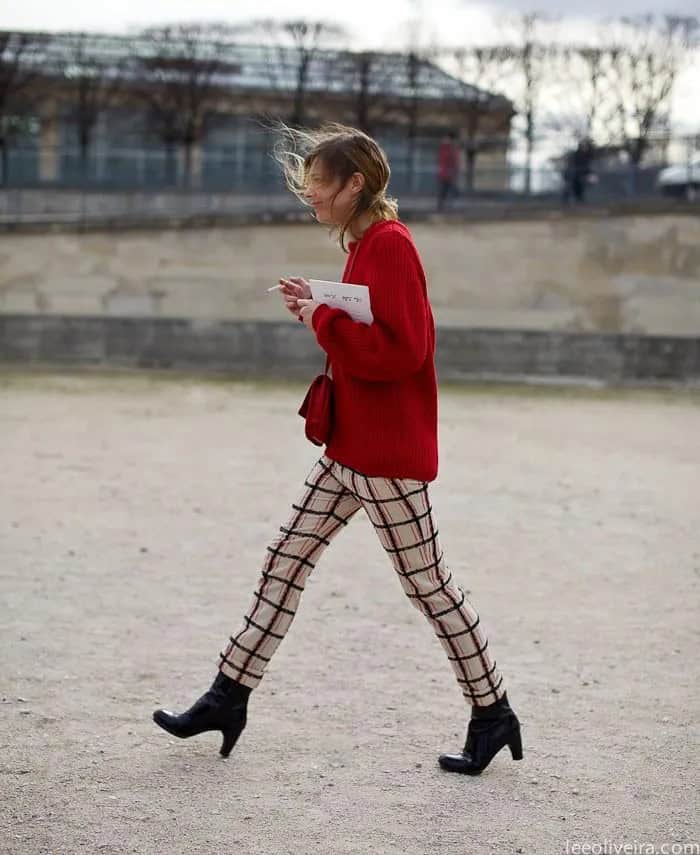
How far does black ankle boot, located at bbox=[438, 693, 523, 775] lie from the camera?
178 inches

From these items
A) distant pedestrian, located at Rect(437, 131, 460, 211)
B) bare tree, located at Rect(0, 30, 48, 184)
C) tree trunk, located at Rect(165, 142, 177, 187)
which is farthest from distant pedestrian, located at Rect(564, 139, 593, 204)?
bare tree, located at Rect(0, 30, 48, 184)

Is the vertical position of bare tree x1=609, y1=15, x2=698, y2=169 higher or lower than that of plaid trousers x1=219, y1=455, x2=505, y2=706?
higher

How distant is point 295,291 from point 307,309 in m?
0.11

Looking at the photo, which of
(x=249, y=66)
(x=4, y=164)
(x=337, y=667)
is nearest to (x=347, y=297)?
(x=337, y=667)

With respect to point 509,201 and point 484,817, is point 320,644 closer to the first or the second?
point 484,817

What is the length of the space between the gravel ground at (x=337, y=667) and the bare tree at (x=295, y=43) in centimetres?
3521

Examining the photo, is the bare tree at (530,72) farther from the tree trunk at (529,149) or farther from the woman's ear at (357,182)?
the woman's ear at (357,182)

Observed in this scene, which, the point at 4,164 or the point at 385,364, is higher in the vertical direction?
the point at 4,164

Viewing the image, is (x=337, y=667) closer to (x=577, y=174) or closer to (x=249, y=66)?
(x=577, y=174)

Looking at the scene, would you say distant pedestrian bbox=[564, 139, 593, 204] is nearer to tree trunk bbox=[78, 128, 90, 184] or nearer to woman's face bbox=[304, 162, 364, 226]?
tree trunk bbox=[78, 128, 90, 184]

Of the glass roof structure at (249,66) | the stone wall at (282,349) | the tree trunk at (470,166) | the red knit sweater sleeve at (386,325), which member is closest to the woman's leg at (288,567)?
the red knit sweater sleeve at (386,325)

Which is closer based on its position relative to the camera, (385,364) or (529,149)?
(385,364)

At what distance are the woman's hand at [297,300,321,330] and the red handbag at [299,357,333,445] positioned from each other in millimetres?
186

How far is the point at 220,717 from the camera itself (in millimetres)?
4582
